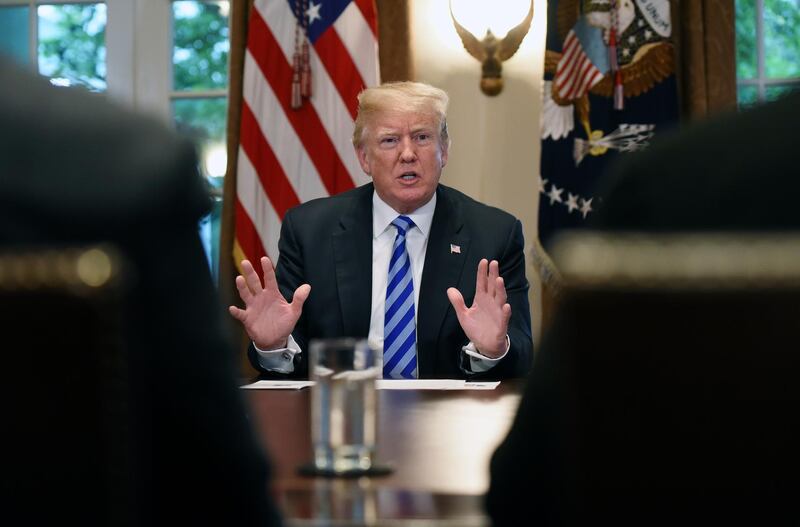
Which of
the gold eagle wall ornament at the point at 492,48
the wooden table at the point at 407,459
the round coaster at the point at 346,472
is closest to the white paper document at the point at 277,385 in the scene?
the wooden table at the point at 407,459

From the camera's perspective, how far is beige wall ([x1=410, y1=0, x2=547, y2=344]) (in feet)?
16.7

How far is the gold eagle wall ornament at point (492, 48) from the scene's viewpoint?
501 centimetres

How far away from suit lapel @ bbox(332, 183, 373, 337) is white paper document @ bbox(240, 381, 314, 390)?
1.78 feet

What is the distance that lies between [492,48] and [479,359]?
7.82 feet

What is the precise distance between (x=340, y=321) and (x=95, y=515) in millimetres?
2363

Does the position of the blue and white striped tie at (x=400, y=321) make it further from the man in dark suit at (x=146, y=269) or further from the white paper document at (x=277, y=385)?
the man in dark suit at (x=146, y=269)

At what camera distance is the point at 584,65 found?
4812mm

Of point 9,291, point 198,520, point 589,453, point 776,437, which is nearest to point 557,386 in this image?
point 589,453

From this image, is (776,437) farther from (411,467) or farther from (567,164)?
(567,164)

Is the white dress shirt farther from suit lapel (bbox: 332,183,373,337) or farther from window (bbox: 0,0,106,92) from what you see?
window (bbox: 0,0,106,92)

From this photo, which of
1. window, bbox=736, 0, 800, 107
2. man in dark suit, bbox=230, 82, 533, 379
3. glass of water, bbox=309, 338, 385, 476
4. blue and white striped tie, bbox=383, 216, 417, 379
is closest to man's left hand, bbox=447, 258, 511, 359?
man in dark suit, bbox=230, 82, 533, 379

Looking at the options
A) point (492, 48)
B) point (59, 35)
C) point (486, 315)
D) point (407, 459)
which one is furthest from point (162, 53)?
point (407, 459)

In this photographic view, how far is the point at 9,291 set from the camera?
36.8 inches

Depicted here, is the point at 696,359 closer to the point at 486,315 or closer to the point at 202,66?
the point at 486,315
